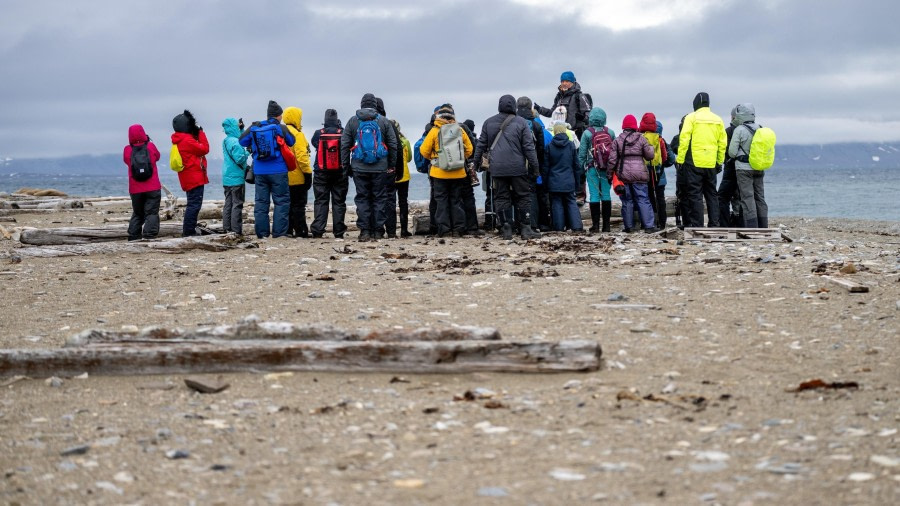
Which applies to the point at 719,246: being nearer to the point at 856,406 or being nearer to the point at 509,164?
the point at 509,164

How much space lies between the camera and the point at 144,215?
15594 mm

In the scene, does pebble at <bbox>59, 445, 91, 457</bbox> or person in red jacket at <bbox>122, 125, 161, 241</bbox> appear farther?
person in red jacket at <bbox>122, 125, 161, 241</bbox>

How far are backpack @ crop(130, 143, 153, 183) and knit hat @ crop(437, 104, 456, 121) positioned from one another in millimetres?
4680

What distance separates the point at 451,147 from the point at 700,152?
429cm

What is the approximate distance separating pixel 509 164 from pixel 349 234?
Answer: 425 centimetres

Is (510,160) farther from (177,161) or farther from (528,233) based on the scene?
(177,161)

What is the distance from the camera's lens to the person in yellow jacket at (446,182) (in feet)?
51.5

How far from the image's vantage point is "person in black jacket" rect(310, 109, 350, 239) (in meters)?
15.9

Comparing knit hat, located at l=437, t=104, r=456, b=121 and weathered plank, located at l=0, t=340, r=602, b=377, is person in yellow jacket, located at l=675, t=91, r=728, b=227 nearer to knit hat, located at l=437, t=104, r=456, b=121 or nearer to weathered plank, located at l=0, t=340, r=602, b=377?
knit hat, located at l=437, t=104, r=456, b=121

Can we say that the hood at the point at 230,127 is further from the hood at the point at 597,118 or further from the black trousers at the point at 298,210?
the hood at the point at 597,118

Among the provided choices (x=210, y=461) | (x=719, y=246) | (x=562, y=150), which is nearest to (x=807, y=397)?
(x=210, y=461)

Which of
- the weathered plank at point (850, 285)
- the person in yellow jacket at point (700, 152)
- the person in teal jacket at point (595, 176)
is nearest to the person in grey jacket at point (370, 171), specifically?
the person in teal jacket at point (595, 176)

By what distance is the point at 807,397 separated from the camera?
5578mm

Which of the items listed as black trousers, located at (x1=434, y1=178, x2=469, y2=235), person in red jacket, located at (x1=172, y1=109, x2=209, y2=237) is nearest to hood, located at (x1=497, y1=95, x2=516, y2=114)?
black trousers, located at (x1=434, y1=178, x2=469, y2=235)
